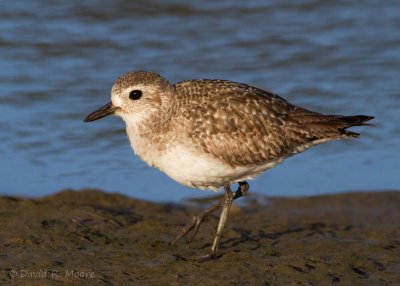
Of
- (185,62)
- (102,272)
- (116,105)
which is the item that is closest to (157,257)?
(102,272)

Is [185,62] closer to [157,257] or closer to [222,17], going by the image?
[222,17]

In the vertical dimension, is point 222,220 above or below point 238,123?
below

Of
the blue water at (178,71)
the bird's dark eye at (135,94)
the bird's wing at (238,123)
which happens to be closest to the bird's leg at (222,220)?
the bird's wing at (238,123)

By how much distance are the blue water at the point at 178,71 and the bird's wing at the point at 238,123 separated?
230 cm

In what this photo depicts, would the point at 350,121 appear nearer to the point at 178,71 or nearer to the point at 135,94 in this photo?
the point at 135,94

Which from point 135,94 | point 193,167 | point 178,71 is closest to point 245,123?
point 193,167

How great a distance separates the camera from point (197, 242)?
966 centimetres

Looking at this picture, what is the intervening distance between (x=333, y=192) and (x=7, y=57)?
5.86 metres

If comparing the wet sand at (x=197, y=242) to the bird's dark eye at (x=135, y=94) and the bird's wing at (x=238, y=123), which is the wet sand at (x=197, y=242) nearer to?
the bird's wing at (x=238, y=123)

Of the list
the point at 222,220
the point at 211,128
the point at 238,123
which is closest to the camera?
the point at 211,128

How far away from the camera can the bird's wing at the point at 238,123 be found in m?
9.01

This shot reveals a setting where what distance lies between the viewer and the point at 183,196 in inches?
457

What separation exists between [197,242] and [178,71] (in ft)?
16.7

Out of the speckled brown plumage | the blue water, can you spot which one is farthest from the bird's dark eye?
the blue water
